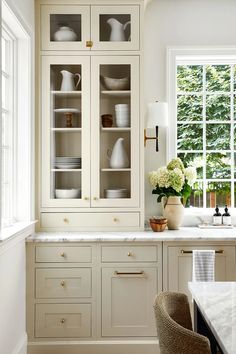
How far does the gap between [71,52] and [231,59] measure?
141cm

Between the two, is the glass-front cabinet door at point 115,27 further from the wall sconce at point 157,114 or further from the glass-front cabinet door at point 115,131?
the wall sconce at point 157,114

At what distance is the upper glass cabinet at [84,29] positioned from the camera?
3.30 meters

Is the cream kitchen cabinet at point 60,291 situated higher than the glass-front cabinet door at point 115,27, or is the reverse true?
the glass-front cabinet door at point 115,27

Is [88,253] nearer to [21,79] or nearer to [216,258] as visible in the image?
[216,258]

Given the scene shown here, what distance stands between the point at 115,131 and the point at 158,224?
31.3 inches

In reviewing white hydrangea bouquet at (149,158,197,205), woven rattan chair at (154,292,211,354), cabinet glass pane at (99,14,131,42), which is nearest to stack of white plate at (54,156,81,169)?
white hydrangea bouquet at (149,158,197,205)

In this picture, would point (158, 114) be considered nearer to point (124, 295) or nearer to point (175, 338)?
point (124, 295)

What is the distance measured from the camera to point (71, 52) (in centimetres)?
329

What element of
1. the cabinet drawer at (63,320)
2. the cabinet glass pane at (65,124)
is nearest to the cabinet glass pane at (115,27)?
the cabinet glass pane at (65,124)

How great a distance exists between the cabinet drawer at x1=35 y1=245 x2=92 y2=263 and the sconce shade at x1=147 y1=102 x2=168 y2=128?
1180 mm

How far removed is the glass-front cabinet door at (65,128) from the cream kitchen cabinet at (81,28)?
0.11m

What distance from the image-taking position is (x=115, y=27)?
3.32m

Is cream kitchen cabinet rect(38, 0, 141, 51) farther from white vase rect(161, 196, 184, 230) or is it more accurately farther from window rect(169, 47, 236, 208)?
white vase rect(161, 196, 184, 230)

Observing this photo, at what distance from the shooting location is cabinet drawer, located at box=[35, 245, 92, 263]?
3.05m
